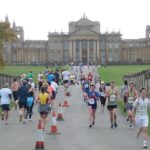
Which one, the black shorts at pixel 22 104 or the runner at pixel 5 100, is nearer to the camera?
the black shorts at pixel 22 104

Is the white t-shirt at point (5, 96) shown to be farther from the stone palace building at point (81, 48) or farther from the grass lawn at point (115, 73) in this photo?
the stone palace building at point (81, 48)

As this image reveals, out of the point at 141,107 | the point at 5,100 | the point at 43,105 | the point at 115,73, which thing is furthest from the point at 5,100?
the point at 115,73

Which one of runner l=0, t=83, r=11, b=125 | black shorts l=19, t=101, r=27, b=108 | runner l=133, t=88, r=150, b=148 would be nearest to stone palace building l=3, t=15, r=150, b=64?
runner l=0, t=83, r=11, b=125

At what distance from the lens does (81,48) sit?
19012 centimetres

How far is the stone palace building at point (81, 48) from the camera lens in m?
190

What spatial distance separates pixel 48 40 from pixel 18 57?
Answer: 11196mm

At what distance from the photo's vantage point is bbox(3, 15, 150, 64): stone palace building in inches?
7485

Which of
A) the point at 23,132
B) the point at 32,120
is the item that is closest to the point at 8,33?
the point at 32,120

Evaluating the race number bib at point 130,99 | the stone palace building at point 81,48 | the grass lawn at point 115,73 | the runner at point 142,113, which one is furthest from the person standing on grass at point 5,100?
the stone palace building at point 81,48

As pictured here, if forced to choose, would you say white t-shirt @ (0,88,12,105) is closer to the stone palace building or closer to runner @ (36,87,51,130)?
runner @ (36,87,51,130)

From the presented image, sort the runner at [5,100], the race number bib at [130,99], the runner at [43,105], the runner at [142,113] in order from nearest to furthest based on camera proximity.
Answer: the runner at [142,113] < the runner at [43,105] < the race number bib at [130,99] < the runner at [5,100]

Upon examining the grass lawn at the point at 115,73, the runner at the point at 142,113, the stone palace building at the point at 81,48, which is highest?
the stone palace building at the point at 81,48

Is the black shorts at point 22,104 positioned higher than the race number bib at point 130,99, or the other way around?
the race number bib at point 130,99

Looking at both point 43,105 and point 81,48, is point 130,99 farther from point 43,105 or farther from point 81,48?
point 81,48
